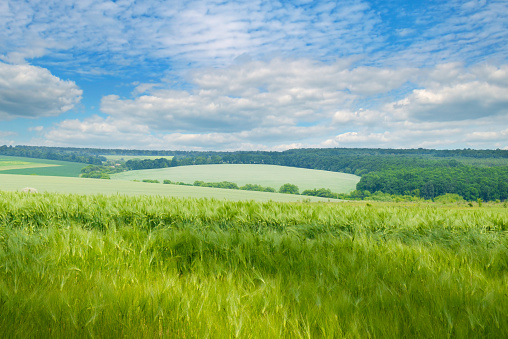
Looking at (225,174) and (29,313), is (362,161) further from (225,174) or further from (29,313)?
(29,313)

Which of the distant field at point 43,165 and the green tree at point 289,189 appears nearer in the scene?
the green tree at point 289,189

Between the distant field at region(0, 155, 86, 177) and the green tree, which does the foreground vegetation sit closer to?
A: the green tree

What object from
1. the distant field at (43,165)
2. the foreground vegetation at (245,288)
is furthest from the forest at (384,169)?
the foreground vegetation at (245,288)

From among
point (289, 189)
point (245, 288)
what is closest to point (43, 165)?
point (289, 189)

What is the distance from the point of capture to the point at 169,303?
5.90ft

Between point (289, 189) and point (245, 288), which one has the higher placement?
point (245, 288)

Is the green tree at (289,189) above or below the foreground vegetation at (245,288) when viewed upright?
below

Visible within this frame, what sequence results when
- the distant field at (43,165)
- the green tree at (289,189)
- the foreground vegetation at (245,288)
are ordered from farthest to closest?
1. the distant field at (43,165)
2. the green tree at (289,189)
3. the foreground vegetation at (245,288)

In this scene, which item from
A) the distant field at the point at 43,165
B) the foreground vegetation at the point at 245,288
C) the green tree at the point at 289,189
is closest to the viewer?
the foreground vegetation at the point at 245,288

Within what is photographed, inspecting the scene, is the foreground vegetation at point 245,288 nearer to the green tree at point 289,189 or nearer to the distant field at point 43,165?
the green tree at point 289,189

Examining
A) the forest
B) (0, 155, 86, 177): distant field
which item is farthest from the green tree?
(0, 155, 86, 177): distant field

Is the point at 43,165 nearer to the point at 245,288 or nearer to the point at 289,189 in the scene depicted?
the point at 289,189

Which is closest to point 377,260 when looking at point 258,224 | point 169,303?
point 169,303

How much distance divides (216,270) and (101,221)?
3898 mm
